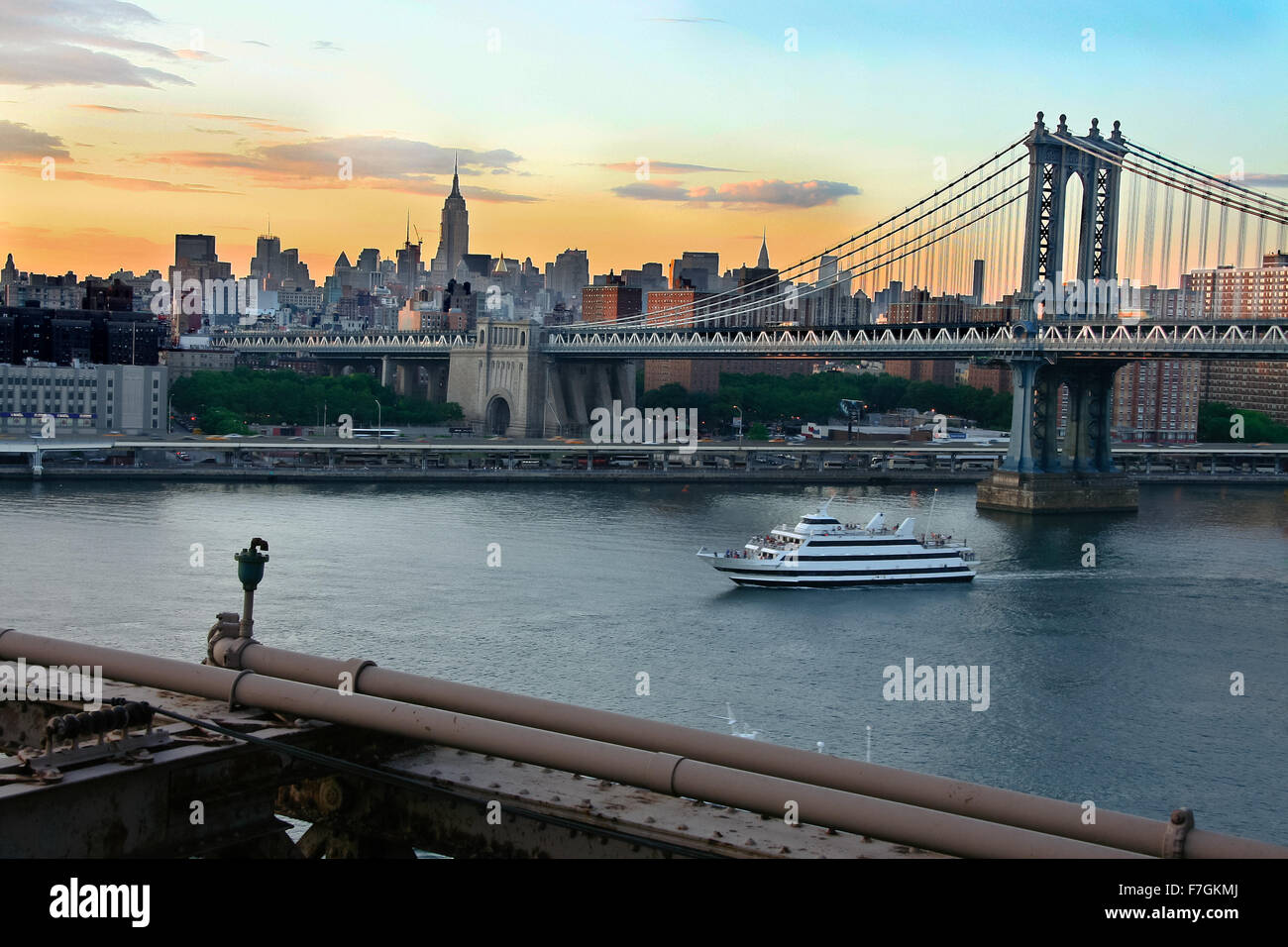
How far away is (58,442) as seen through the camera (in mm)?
36594

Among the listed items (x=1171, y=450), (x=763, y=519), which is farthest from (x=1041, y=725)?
(x=1171, y=450)

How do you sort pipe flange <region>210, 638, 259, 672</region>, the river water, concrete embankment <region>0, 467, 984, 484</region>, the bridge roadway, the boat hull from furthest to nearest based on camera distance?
1. concrete embankment <region>0, 467, 984, 484</region>
2. the bridge roadway
3. the boat hull
4. the river water
5. pipe flange <region>210, 638, 259, 672</region>

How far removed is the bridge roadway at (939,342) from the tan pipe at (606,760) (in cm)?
3267

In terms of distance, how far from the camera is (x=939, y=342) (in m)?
39.1

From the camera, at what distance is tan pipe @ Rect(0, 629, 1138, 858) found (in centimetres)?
329

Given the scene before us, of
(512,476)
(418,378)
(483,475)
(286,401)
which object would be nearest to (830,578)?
(512,476)

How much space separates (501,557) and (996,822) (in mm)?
20041

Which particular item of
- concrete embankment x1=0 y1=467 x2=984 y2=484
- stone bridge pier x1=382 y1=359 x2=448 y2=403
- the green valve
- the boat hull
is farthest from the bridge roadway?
the green valve

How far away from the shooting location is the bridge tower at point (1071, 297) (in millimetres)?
37312

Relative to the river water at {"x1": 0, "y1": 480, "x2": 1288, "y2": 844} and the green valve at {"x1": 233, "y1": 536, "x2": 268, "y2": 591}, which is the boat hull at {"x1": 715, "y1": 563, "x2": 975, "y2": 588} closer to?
the river water at {"x1": 0, "y1": 480, "x2": 1288, "y2": 844}

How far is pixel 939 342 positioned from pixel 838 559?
59.3 feet

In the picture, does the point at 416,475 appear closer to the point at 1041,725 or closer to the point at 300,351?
the point at 1041,725

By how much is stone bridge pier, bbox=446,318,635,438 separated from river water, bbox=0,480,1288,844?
20.5m

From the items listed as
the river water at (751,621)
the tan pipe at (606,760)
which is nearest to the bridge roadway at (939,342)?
the river water at (751,621)
